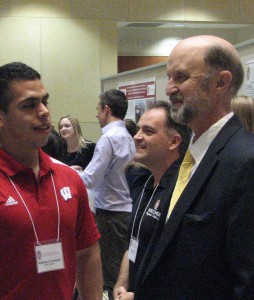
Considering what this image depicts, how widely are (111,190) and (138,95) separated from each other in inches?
58.4

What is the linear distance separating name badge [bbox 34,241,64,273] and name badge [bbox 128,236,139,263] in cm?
36

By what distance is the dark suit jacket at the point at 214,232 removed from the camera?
4.47ft

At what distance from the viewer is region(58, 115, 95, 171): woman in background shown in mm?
5262

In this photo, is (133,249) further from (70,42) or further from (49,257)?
(70,42)

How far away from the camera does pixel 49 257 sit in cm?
185

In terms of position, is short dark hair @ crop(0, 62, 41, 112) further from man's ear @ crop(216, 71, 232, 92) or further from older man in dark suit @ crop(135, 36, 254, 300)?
man's ear @ crop(216, 71, 232, 92)

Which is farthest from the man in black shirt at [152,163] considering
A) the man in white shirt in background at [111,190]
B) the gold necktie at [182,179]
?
the man in white shirt in background at [111,190]

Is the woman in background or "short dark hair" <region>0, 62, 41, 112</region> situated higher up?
"short dark hair" <region>0, 62, 41, 112</region>

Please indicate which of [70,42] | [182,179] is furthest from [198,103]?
[70,42]

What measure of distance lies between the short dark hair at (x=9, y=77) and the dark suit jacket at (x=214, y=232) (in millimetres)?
823

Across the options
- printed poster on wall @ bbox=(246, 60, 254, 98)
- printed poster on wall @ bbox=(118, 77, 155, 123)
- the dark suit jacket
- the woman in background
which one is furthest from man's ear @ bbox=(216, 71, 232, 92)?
the woman in background

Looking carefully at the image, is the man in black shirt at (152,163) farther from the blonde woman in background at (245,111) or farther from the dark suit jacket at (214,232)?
the dark suit jacket at (214,232)

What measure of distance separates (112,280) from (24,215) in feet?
Answer: 8.51

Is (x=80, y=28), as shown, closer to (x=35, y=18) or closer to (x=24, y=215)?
(x=35, y=18)
